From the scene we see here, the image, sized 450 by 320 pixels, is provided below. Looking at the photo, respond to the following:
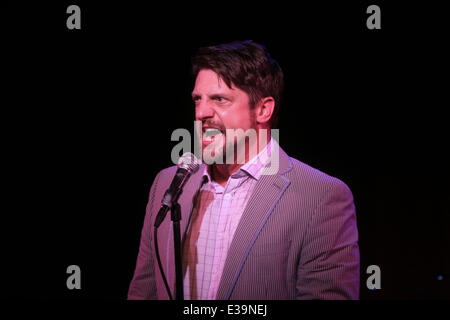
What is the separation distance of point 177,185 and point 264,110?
0.88m

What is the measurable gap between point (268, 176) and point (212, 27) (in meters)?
1.38

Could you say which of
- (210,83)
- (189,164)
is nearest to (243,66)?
(210,83)

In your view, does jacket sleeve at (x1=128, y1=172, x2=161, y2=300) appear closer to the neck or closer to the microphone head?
the neck

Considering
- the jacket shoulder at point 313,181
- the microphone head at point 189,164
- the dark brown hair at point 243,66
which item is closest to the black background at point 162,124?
the dark brown hair at point 243,66

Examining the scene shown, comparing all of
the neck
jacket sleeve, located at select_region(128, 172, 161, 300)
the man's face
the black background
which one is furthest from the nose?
the black background

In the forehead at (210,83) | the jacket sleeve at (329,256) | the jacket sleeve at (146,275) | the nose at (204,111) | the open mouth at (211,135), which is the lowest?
the jacket sleeve at (146,275)

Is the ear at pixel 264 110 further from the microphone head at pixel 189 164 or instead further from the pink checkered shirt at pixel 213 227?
the microphone head at pixel 189 164

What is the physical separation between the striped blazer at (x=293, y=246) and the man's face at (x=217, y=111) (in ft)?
1.13

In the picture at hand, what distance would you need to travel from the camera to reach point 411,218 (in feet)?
9.49

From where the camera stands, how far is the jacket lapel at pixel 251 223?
5.75 ft

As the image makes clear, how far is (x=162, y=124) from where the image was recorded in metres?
3.02

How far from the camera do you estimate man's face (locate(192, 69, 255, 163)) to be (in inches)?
78.6

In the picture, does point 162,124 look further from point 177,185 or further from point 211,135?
point 177,185

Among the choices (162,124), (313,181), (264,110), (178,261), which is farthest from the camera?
(162,124)
